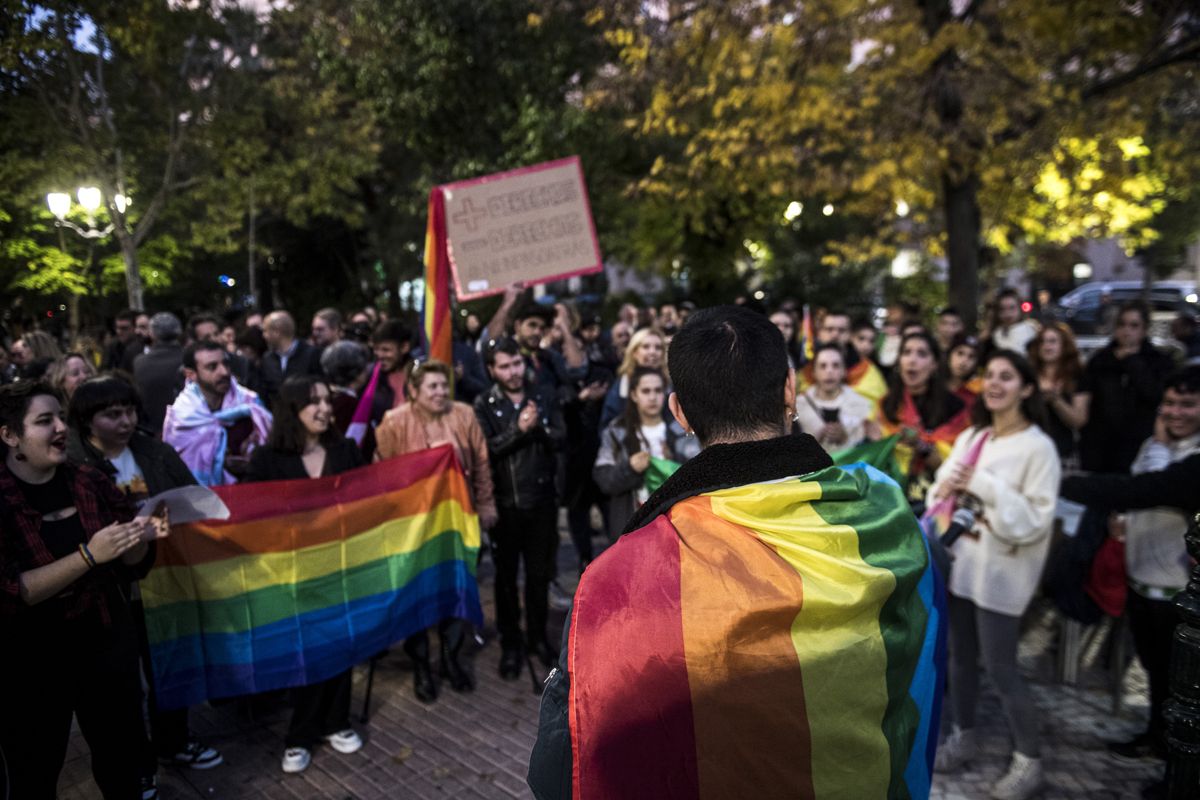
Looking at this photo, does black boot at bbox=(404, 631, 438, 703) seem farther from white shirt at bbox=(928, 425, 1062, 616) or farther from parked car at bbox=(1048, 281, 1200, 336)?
parked car at bbox=(1048, 281, 1200, 336)

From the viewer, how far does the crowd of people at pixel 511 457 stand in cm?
300

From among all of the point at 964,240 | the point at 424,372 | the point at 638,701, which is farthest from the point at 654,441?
the point at 964,240

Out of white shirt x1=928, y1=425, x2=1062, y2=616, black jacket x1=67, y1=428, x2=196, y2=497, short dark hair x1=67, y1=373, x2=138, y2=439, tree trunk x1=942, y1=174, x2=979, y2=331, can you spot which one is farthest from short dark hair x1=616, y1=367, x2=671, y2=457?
tree trunk x1=942, y1=174, x2=979, y2=331

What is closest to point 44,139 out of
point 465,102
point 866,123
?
point 866,123

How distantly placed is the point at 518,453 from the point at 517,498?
280 millimetres

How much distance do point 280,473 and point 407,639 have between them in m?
1.25

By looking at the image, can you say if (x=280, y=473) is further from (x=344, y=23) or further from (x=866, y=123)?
(x=344, y=23)

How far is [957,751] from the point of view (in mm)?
3928

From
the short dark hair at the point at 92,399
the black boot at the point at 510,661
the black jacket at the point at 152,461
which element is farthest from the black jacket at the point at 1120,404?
Answer: the short dark hair at the point at 92,399

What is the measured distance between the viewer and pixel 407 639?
4.65m

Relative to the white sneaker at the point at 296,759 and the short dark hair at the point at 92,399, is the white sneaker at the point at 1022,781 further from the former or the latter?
the short dark hair at the point at 92,399

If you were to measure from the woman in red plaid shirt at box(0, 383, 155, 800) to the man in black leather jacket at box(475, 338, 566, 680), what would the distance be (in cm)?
215

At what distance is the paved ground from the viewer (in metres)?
3.82

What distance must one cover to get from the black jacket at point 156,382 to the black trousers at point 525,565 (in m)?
3.21
